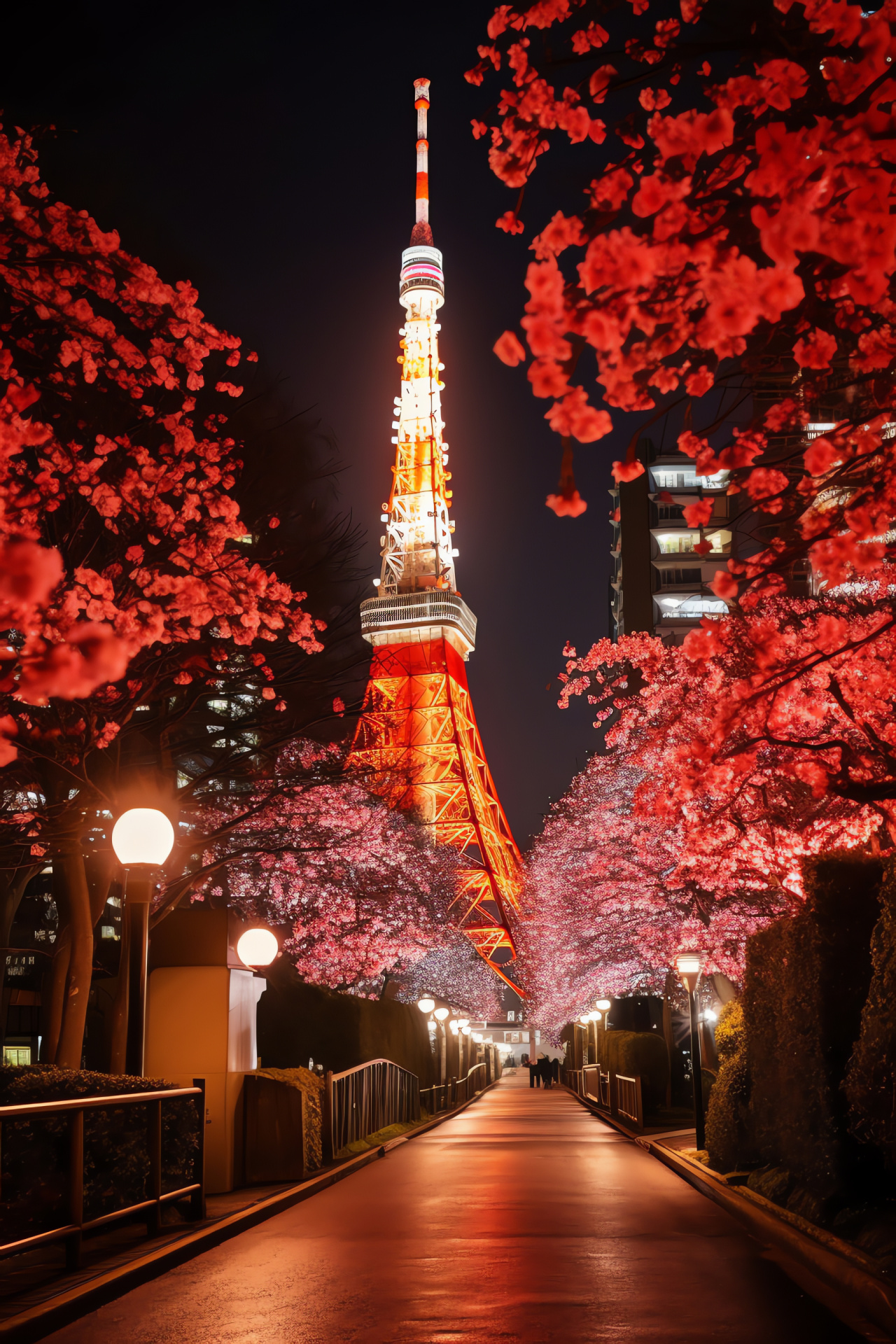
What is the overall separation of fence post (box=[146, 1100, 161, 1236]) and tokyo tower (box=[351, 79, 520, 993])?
160 feet

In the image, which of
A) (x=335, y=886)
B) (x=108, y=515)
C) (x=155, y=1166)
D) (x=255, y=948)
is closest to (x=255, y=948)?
(x=255, y=948)

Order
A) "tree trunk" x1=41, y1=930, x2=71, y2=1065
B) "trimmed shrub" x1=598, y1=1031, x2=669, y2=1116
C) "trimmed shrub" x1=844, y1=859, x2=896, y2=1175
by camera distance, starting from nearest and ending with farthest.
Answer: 1. "trimmed shrub" x1=844, y1=859, x2=896, y2=1175
2. "tree trunk" x1=41, y1=930, x2=71, y2=1065
3. "trimmed shrub" x1=598, y1=1031, x2=669, y2=1116

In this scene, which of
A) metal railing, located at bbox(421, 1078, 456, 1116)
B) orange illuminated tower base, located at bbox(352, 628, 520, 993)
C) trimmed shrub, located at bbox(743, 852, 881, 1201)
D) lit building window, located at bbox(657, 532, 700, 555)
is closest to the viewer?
trimmed shrub, located at bbox(743, 852, 881, 1201)

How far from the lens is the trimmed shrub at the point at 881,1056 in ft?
21.9

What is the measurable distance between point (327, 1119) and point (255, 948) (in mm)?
2648

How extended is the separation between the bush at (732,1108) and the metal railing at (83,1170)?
5.40m

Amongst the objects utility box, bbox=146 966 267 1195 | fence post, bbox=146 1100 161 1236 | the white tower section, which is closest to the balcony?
the white tower section

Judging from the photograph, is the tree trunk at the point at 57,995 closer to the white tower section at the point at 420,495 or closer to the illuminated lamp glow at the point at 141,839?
the illuminated lamp glow at the point at 141,839

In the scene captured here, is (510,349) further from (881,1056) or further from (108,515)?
(108,515)

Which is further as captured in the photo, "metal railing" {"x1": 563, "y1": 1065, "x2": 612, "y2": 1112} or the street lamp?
"metal railing" {"x1": 563, "y1": 1065, "x2": 612, "y2": 1112}

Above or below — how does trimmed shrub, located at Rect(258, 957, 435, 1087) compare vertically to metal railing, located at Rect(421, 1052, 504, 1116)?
above

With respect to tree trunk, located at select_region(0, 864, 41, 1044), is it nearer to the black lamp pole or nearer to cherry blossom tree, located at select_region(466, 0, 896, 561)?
the black lamp pole

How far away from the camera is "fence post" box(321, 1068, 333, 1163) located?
1416cm

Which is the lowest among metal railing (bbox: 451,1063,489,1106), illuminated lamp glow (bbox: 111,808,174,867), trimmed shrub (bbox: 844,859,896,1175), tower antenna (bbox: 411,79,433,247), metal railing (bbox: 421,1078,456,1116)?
metal railing (bbox: 451,1063,489,1106)
